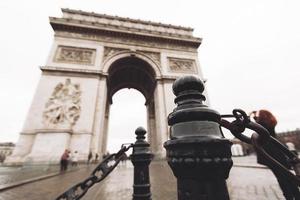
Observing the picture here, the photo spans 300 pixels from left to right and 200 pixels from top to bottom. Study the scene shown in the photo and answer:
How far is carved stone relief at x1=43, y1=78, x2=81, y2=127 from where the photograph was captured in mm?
10352

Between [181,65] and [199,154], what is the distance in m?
15.3

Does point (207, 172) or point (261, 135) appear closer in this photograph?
point (207, 172)

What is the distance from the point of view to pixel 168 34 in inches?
622

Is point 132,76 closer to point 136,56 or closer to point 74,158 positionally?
point 136,56

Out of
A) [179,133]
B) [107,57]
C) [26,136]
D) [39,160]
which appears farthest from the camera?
[107,57]

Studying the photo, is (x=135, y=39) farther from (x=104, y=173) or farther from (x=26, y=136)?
(x=104, y=173)

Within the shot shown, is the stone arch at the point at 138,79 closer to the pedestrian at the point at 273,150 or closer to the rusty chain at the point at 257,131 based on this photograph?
the pedestrian at the point at 273,150

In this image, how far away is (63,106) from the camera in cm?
1086

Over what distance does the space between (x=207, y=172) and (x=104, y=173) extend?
38.6 inches

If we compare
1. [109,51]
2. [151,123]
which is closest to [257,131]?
[109,51]

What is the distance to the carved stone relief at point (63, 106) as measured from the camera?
1035 centimetres

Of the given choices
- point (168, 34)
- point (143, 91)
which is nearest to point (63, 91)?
point (143, 91)

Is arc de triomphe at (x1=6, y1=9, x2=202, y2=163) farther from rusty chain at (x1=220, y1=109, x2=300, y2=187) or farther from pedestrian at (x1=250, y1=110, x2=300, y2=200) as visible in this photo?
rusty chain at (x1=220, y1=109, x2=300, y2=187)

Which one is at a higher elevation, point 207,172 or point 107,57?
point 107,57
